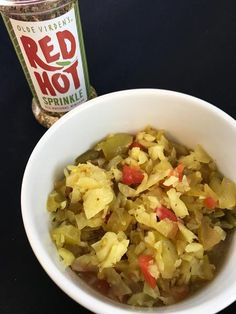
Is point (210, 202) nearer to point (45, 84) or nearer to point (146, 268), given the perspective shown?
point (146, 268)

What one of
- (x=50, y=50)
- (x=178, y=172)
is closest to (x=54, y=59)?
(x=50, y=50)

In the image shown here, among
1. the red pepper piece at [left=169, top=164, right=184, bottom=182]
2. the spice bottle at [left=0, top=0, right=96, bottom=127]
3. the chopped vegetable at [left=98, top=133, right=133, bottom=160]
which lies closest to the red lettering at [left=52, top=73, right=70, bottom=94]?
the spice bottle at [left=0, top=0, right=96, bottom=127]

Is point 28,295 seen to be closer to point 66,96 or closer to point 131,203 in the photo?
point 131,203

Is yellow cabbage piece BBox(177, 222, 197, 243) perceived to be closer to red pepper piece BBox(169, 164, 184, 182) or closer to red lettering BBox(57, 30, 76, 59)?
red pepper piece BBox(169, 164, 184, 182)

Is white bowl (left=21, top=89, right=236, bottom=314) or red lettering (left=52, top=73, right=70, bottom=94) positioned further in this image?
red lettering (left=52, top=73, right=70, bottom=94)

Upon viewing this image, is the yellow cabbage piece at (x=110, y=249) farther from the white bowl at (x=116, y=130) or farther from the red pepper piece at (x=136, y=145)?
the red pepper piece at (x=136, y=145)

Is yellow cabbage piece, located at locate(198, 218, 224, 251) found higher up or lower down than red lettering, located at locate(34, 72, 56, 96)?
lower down

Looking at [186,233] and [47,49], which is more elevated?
[47,49]
